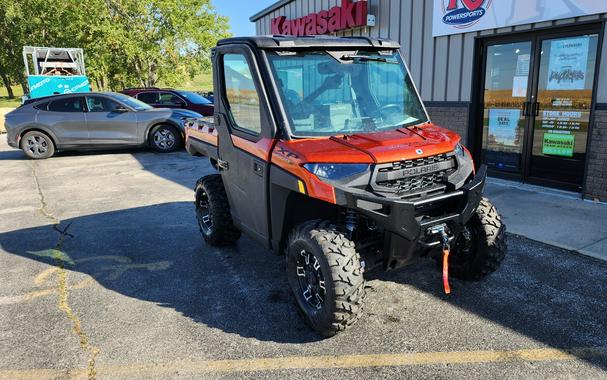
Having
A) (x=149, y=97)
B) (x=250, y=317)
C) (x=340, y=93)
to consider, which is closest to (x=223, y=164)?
(x=340, y=93)

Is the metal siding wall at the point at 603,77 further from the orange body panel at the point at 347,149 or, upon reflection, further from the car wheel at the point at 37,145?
the car wheel at the point at 37,145

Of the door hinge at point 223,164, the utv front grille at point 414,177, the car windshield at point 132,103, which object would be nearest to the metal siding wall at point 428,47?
the utv front grille at point 414,177

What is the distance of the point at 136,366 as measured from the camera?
3.13m

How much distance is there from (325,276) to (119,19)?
109ft

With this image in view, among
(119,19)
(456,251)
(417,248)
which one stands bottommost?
(456,251)

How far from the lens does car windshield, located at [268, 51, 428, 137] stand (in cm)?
365

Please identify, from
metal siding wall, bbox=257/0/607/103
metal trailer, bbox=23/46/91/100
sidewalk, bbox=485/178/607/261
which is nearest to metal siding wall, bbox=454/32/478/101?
metal siding wall, bbox=257/0/607/103

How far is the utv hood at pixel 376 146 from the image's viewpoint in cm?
320

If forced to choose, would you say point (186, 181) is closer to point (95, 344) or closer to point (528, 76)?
point (95, 344)

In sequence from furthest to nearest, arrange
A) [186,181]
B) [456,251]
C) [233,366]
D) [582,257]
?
[186,181], [582,257], [456,251], [233,366]

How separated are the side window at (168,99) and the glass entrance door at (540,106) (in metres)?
10.4

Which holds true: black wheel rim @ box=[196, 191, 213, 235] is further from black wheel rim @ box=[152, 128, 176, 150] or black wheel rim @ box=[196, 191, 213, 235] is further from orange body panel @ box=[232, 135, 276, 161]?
black wheel rim @ box=[152, 128, 176, 150]

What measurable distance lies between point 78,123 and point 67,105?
587mm

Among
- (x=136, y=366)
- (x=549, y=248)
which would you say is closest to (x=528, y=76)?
(x=549, y=248)
